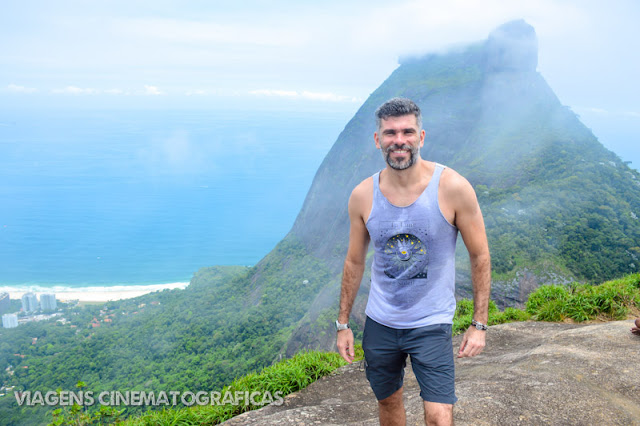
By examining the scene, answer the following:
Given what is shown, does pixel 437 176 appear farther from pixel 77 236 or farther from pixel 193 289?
pixel 77 236

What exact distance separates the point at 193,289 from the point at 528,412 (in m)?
67.8

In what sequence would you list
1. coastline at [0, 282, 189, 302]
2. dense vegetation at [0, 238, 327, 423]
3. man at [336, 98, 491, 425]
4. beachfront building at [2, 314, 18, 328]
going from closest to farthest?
man at [336, 98, 491, 425] → dense vegetation at [0, 238, 327, 423] → beachfront building at [2, 314, 18, 328] → coastline at [0, 282, 189, 302]

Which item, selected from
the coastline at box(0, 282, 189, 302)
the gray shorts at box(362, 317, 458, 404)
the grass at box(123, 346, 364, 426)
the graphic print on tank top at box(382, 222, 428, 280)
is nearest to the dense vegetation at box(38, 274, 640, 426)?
the grass at box(123, 346, 364, 426)

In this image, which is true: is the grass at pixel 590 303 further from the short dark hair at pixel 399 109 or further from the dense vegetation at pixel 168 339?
the dense vegetation at pixel 168 339

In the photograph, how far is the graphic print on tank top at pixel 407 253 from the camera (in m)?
2.96

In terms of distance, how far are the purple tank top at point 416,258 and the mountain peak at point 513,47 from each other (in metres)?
74.5

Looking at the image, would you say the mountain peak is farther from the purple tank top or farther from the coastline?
the purple tank top

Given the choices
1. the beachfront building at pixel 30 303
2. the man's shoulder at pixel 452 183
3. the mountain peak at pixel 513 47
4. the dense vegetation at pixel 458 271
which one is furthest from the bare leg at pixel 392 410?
the beachfront building at pixel 30 303

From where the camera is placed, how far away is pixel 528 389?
4660 millimetres

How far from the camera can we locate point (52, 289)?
314 feet

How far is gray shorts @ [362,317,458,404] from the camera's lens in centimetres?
288

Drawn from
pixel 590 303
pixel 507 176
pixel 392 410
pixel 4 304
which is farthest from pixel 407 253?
pixel 4 304

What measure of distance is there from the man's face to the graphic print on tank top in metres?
0.42

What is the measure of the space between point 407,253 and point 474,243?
0.45 metres
